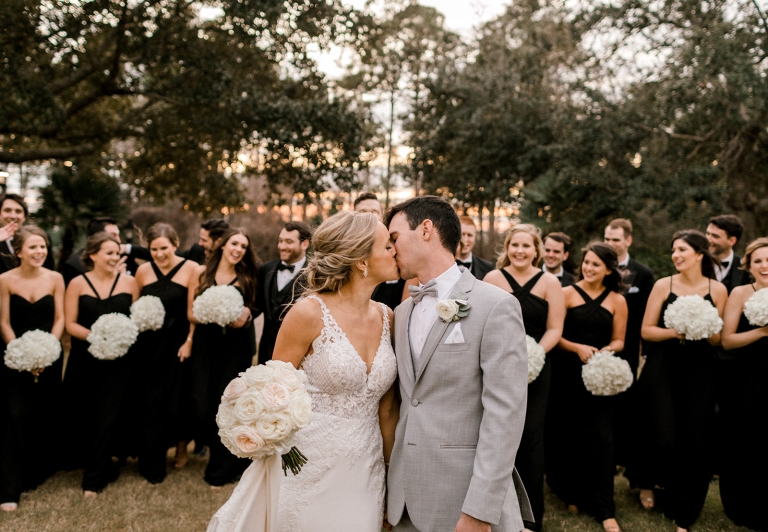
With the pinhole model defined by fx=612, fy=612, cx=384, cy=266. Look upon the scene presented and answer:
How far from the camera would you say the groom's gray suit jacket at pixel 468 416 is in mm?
2584

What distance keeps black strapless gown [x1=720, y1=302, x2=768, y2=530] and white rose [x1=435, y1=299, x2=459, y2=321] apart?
→ 3860 mm

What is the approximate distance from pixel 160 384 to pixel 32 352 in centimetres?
138

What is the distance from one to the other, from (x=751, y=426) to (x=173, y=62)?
12.2 m

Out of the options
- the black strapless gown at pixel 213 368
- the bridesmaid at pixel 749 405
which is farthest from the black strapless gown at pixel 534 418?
the black strapless gown at pixel 213 368

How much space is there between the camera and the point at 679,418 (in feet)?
17.9

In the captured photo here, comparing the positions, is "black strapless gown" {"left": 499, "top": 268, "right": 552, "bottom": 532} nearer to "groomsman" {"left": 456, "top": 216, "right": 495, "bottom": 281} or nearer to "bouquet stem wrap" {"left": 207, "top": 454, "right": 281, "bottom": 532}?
"groomsman" {"left": 456, "top": 216, "right": 495, "bottom": 281}

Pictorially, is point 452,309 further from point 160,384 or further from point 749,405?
point 160,384

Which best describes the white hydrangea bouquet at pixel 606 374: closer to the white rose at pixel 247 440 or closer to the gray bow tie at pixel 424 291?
the gray bow tie at pixel 424 291

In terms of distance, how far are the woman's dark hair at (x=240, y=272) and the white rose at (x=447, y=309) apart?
4211 mm

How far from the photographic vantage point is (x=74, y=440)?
6301 mm

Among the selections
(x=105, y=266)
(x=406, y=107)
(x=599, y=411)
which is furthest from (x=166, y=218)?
(x=599, y=411)

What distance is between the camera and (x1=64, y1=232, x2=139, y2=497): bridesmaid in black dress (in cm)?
606

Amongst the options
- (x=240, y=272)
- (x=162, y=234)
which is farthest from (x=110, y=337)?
(x=240, y=272)

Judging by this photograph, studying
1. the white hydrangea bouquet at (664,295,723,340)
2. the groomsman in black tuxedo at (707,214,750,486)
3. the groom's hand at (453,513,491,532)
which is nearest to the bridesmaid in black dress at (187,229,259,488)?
the white hydrangea bouquet at (664,295,723,340)
